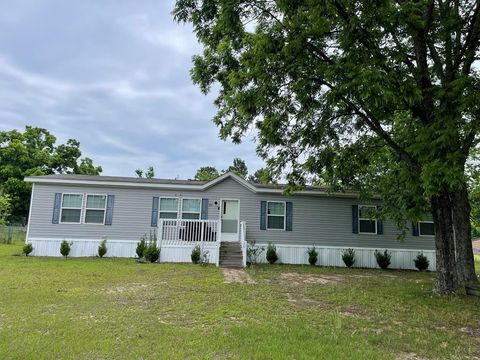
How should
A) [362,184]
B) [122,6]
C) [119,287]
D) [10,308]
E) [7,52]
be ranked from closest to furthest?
[10,308] < [119,287] < [122,6] < [362,184] < [7,52]

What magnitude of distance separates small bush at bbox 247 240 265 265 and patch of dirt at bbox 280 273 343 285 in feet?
8.84

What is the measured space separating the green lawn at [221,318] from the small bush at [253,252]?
12.4 feet

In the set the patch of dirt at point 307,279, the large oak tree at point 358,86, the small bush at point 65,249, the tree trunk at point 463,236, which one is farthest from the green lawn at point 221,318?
the small bush at point 65,249

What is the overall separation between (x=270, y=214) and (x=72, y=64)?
10.6 metres

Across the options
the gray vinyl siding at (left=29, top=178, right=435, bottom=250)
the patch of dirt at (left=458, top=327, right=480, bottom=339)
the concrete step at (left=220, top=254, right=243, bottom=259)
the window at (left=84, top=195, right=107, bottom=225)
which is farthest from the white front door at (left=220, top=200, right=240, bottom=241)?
the patch of dirt at (left=458, top=327, right=480, bottom=339)

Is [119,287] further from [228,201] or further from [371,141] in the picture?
[371,141]

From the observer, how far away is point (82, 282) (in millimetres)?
7816

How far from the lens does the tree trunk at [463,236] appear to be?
895 cm

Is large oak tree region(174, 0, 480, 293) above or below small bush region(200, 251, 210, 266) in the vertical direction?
above

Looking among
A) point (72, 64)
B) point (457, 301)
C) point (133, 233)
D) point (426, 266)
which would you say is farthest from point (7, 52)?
point (426, 266)

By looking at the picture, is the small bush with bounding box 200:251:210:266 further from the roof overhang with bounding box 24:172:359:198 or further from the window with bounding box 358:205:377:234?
the window with bounding box 358:205:377:234

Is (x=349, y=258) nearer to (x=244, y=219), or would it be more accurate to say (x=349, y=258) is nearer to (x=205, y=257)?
(x=244, y=219)

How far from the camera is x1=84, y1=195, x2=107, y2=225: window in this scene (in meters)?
13.3

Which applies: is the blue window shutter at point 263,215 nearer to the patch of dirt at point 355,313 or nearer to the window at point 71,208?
the window at point 71,208
